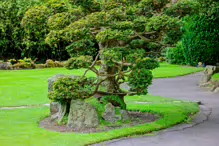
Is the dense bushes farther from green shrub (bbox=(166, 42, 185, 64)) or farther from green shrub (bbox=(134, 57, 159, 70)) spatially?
green shrub (bbox=(134, 57, 159, 70))

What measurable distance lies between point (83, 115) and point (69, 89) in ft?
2.13

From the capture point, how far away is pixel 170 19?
9.91m

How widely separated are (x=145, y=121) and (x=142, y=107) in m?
2.34

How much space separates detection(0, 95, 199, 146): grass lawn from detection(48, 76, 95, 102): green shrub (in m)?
0.85

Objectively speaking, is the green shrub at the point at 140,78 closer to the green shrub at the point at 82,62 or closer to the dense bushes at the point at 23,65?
the green shrub at the point at 82,62

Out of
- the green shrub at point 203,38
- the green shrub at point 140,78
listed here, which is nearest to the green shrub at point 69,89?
the green shrub at point 140,78

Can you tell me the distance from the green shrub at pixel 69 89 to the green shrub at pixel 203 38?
16.1 meters

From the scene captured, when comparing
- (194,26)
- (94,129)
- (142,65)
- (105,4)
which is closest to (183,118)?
(142,65)

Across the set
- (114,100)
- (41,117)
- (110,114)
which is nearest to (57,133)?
(110,114)

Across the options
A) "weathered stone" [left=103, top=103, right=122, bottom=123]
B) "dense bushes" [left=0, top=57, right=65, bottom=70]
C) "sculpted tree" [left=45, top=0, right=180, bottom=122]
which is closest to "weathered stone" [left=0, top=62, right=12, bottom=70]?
"dense bushes" [left=0, top=57, right=65, bottom=70]

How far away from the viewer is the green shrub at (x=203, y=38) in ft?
82.5

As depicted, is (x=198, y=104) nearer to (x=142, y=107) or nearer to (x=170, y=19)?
(x=142, y=107)

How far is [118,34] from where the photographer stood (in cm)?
950

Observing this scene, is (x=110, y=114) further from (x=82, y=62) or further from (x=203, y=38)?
(x=203, y=38)
